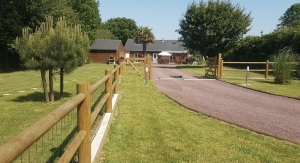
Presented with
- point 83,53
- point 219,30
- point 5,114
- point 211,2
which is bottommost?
point 5,114

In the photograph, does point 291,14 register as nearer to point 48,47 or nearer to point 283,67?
point 283,67

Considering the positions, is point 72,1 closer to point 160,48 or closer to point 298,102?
point 160,48

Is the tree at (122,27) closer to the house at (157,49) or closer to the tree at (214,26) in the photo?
the house at (157,49)

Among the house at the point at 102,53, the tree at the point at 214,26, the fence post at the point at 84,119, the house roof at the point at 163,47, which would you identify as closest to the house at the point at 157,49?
the house roof at the point at 163,47

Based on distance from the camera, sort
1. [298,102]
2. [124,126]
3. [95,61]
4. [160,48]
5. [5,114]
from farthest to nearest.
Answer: [160,48]
[95,61]
[298,102]
[5,114]
[124,126]

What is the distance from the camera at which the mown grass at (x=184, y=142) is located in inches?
161

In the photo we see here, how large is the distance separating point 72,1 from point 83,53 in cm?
3414

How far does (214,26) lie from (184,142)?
93.3 ft

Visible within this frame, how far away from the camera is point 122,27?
301 ft

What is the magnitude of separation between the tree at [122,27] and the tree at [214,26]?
57.5 meters

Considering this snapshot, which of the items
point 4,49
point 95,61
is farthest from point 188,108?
point 95,61

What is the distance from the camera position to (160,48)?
60812 mm

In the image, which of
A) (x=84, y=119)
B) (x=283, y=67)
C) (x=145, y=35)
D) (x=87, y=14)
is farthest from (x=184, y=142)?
(x=145, y=35)

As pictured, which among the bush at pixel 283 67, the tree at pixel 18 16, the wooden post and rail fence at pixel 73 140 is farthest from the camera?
the tree at pixel 18 16
